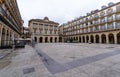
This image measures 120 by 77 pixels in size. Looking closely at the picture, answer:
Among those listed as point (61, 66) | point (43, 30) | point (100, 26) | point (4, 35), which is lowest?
point (61, 66)

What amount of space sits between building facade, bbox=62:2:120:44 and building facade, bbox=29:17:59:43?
14709 mm

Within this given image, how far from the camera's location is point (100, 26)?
36719 millimetres

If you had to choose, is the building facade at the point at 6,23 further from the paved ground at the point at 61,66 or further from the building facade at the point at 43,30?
the building facade at the point at 43,30

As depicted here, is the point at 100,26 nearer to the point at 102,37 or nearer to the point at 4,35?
the point at 102,37

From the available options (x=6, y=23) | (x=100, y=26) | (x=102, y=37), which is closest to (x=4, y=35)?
(x=6, y=23)

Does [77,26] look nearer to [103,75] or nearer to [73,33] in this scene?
[73,33]

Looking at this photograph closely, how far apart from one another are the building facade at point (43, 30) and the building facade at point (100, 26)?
48.3 feet

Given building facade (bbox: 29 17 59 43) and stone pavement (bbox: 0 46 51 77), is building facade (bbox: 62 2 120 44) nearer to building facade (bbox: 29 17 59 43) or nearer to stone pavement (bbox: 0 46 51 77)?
building facade (bbox: 29 17 59 43)

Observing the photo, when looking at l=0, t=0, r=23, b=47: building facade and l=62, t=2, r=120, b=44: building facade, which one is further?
l=62, t=2, r=120, b=44: building facade

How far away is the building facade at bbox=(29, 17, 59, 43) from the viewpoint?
52438mm

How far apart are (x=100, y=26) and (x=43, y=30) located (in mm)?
36360

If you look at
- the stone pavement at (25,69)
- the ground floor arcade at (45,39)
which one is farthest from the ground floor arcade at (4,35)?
the ground floor arcade at (45,39)

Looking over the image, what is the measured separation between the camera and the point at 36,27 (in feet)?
175

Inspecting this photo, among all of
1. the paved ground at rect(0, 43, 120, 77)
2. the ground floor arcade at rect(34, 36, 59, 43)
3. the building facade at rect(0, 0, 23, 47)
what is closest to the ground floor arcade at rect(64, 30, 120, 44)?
the ground floor arcade at rect(34, 36, 59, 43)
